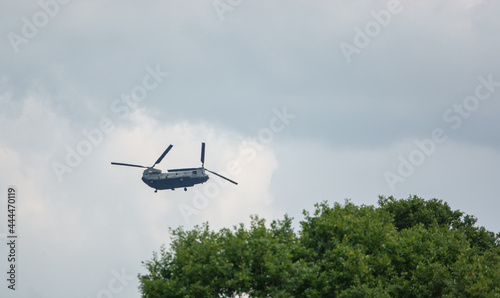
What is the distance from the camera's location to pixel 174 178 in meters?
91.3

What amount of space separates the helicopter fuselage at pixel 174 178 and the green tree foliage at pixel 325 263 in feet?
123

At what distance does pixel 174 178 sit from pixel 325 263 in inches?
1827

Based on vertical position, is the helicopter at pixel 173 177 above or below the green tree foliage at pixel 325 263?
above

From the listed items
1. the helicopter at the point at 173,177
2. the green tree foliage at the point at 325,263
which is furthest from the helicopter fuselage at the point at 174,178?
the green tree foliage at the point at 325,263

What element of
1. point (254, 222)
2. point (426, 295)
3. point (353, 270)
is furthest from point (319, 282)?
point (426, 295)

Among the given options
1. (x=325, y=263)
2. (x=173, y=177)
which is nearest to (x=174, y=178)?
(x=173, y=177)

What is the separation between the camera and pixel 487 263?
54156 millimetres

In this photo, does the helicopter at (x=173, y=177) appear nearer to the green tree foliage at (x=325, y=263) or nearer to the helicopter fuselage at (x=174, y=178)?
the helicopter fuselage at (x=174, y=178)

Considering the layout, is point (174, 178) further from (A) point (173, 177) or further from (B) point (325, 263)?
(B) point (325, 263)

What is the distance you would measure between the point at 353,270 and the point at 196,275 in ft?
35.9

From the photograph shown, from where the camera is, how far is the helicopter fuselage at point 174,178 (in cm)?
9112

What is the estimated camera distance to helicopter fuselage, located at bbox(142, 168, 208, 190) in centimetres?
9112

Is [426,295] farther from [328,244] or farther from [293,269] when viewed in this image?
[293,269]

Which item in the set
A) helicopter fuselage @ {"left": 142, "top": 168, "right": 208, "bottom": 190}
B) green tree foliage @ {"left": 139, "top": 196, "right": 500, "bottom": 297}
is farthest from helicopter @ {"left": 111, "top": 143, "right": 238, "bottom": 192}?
green tree foliage @ {"left": 139, "top": 196, "right": 500, "bottom": 297}
